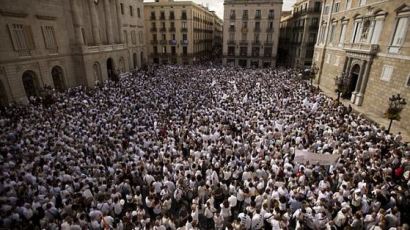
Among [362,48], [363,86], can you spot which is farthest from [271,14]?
[363,86]

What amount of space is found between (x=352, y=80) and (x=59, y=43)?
29.1 m

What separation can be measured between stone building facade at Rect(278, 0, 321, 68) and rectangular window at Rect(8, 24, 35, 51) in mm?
37621

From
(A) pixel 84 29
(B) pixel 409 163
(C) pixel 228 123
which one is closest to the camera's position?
(B) pixel 409 163

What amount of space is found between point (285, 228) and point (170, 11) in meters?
47.1

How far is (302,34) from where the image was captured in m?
40.1

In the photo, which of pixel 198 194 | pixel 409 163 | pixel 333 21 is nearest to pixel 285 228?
pixel 198 194

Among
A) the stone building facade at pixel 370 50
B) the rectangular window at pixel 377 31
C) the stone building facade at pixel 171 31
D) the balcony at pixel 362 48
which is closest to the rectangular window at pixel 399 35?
the stone building facade at pixel 370 50

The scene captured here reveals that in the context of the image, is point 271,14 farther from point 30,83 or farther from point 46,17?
point 30,83

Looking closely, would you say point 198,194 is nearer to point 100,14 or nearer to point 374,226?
point 374,226

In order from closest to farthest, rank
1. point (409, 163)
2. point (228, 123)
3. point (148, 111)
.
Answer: point (409, 163)
point (228, 123)
point (148, 111)

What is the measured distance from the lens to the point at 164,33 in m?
47.7

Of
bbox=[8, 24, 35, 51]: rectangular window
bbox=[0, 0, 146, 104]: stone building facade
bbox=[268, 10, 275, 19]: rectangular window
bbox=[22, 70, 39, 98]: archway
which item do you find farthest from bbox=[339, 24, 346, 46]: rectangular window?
bbox=[22, 70, 39, 98]: archway

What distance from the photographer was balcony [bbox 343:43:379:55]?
18805mm

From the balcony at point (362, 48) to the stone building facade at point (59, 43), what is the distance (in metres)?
26.9
